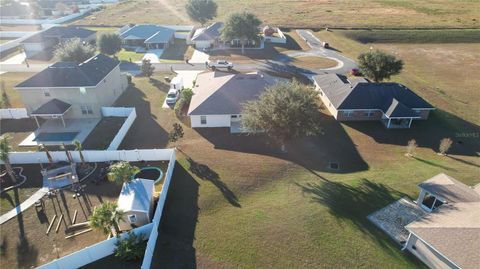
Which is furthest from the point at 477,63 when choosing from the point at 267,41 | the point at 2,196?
the point at 2,196

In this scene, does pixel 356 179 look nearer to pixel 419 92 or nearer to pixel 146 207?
pixel 146 207

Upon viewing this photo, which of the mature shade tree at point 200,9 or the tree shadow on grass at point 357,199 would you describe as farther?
the mature shade tree at point 200,9

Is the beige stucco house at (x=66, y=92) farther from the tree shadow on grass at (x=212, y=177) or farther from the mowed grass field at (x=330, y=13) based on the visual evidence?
the mowed grass field at (x=330, y=13)

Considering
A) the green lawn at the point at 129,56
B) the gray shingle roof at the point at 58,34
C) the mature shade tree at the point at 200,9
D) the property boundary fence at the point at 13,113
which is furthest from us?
the mature shade tree at the point at 200,9

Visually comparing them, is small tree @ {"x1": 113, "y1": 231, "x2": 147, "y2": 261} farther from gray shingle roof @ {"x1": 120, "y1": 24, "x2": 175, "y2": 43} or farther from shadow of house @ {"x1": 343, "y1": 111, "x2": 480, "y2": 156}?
gray shingle roof @ {"x1": 120, "y1": 24, "x2": 175, "y2": 43}

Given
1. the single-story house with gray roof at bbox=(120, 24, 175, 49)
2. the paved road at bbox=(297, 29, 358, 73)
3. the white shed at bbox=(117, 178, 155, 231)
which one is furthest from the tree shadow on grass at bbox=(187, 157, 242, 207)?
the single-story house with gray roof at bbox=(120, 24, 175, 49)

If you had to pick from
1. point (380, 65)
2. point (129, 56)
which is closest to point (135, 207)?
point (380, 65)

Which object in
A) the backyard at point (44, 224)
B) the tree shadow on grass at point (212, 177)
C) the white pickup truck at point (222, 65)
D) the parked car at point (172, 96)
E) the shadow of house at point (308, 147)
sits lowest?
the backyard at point (44, 224)

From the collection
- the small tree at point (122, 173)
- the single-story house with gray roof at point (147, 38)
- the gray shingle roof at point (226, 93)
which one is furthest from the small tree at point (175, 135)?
the single-story house with gray roof at point (147, 38)
